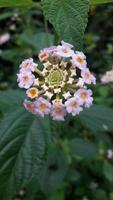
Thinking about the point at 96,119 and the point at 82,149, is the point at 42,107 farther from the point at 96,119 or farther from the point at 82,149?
the point at 82,149

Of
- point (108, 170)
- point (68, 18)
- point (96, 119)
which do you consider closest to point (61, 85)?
point (68, 18)

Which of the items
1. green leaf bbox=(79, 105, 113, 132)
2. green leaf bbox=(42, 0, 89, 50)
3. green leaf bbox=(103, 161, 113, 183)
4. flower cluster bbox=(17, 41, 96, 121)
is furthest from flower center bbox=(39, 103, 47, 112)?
green leaf bbox=(103, 161, 113, 183)

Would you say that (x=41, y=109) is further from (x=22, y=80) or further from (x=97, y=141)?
(x=97, y=141)

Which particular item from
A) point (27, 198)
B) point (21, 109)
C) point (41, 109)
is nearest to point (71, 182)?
point (27, 198)

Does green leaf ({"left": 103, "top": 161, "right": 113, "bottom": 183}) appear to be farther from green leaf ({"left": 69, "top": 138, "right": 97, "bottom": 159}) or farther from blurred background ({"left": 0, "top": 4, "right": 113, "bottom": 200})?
green leaf ({"left": 69, "top": 138, "right": 97, "bottom": 159})

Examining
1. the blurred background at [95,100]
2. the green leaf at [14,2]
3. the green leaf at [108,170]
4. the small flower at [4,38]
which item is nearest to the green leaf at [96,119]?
the blurred background at [95,100]

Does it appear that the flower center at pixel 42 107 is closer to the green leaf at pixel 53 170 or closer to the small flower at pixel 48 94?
the small flower at pixel 48 94
